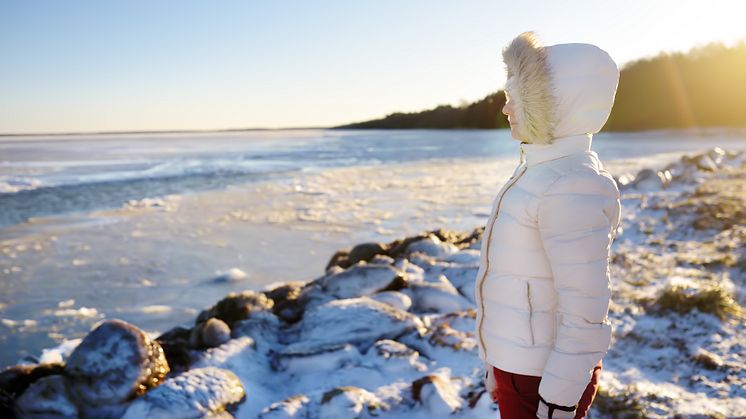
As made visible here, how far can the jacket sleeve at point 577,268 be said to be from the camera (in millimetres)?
1346

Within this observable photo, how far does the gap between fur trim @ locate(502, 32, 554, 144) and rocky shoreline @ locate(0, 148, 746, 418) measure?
1.68m

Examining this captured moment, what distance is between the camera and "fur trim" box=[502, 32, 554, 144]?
143 centimetres

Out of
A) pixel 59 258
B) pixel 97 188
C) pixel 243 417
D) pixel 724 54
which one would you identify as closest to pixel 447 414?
pixel 243 417

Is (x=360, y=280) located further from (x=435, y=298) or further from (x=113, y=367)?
(x=113, y=367)

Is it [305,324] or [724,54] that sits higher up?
[724,54]

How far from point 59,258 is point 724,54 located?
5862cm

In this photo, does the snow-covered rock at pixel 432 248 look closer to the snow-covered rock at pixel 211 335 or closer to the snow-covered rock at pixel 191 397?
the snow-covered rock at pixel 211 335

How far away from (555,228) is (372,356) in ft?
7.34

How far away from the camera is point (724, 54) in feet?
161

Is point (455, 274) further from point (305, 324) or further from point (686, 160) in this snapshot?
point (686, 160)

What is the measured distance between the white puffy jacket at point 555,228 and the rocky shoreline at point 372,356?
129 cm

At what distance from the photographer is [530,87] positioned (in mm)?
1454

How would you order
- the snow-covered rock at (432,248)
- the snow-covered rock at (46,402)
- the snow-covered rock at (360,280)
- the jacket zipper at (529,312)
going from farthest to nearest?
the snow-covered rock at (432,248) < the snow-covered rock at (360,280) < the snow-covered rock at (46,402) < the jacket zipper at (529,312)

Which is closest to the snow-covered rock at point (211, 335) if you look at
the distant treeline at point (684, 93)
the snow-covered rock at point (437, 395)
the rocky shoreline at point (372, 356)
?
the rocky shoreline at point (372, 356)
